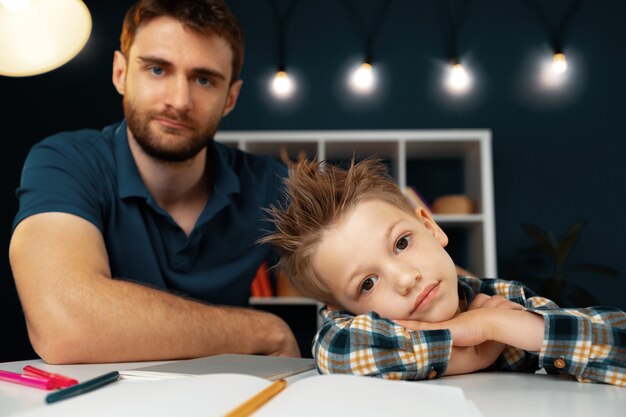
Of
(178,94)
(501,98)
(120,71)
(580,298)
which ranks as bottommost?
(580,298)

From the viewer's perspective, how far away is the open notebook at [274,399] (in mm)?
489

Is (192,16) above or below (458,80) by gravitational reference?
below

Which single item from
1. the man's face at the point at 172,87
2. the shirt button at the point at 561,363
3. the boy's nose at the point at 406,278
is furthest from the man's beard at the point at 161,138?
the shirt button at the point at 561,363

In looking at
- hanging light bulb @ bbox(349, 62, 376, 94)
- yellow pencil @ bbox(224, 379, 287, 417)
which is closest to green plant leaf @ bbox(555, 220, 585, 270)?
hanging light bulb @ bbox(349, 62, 376, 94)

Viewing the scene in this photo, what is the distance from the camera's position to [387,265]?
856 mm

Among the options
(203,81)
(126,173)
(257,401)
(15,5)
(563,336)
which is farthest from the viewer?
(203,81)

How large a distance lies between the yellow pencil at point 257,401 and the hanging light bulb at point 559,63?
Result: 11.6 ft

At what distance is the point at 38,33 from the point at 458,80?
2.75m

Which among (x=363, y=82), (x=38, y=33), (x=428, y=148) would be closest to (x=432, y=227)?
(x=38, y=33)

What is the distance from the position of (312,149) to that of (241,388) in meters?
2.74

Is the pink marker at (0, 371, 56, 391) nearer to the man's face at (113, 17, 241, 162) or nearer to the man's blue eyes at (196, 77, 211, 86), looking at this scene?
the man's face at (113, 17, 241, 162)

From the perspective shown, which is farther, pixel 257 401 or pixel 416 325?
pixel 416 325

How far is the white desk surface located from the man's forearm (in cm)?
17

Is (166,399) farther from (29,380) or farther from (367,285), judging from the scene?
(367,285)
